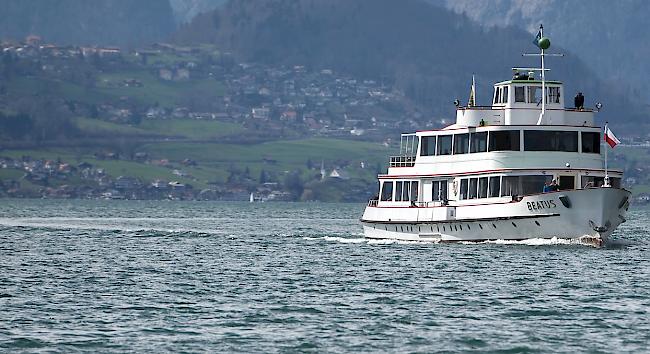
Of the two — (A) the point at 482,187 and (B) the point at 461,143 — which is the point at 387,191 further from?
(A) the point at 482,187

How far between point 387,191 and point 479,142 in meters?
8.99

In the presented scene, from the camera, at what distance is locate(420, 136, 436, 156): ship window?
83.1 meters

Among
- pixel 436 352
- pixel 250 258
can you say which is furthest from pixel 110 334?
pixel 250 258

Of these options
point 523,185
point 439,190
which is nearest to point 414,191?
point 439,190

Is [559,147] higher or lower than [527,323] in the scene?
higher

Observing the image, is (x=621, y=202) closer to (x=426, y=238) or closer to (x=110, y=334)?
(x=426, y=238)

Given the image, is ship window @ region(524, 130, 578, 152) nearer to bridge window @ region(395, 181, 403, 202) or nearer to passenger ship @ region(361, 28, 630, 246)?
passenger ship @ region(361, 28, 630, 246)

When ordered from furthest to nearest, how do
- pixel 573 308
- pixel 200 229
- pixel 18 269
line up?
pixel 200 229, pixel 18 269, pixel 573 308

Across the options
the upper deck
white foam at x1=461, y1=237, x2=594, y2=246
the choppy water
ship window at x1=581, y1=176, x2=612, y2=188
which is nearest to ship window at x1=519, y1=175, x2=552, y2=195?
ship window at x1=581, y1=176, x2=612, y2=188

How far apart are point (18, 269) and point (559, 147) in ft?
87.7

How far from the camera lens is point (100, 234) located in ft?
362

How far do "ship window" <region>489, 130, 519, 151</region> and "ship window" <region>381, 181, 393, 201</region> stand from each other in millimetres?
9538

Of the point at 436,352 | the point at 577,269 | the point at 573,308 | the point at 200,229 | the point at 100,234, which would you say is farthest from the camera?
the point at 200,229

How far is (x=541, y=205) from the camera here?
243ft
